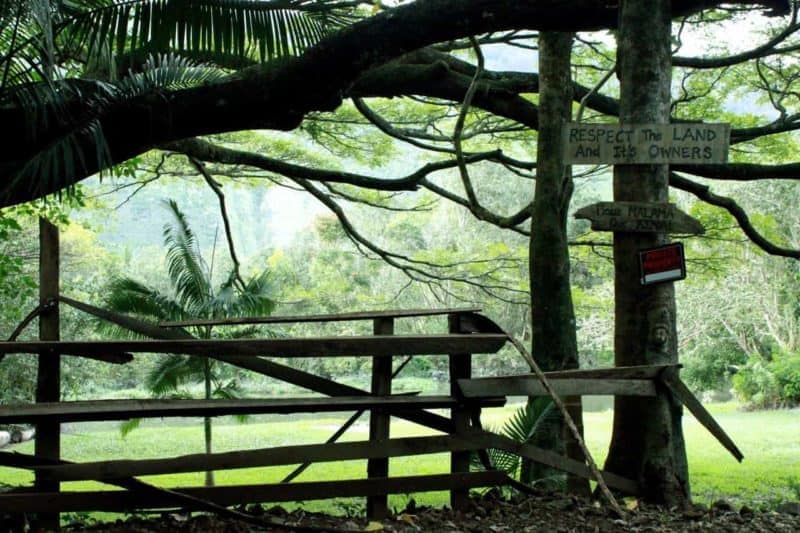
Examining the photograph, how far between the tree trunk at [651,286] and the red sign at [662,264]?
0.06 meters

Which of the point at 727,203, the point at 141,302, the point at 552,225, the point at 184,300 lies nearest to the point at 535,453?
the point at 552,225

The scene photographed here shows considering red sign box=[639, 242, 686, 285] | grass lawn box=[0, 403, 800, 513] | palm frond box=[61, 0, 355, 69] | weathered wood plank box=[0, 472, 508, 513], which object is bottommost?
grass lawn box=[0, 403, 800, 513]

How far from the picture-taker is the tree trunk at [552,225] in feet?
24.9

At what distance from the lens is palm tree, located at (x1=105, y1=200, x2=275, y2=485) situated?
409 inches

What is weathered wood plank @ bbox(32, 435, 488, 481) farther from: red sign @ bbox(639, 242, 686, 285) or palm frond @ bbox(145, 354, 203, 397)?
palm frond @ bbox(145, 354, 203, 397)

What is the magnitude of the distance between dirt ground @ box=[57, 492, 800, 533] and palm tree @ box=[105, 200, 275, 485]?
6211mm

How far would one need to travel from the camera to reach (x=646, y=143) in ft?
15.5

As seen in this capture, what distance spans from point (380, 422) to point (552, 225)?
3.86 m

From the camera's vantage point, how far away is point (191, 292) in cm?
1079

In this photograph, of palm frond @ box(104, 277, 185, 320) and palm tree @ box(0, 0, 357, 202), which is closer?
palm tree @ box(0, 0, 357, 202)

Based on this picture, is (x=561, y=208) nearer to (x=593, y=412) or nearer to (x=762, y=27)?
(x=762, y=27)

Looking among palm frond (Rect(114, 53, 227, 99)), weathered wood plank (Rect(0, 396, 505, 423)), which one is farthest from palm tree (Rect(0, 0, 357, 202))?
weathered wood plank (Rect(0, 396, 505, 423))

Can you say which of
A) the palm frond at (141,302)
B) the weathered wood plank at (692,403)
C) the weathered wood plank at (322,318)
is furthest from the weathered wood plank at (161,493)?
the palm frond at (141,302)

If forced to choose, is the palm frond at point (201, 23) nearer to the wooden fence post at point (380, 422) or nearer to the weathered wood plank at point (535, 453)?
the wooden fence post at point (380, 422)
